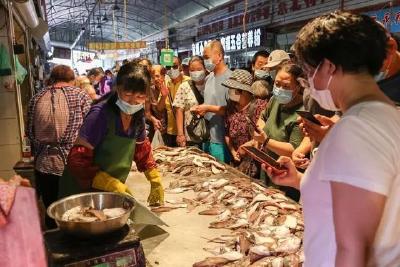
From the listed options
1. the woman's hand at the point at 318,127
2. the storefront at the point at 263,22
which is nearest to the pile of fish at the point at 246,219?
the woman's hand at the point at 318,127

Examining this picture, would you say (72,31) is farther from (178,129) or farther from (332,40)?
(332,40)

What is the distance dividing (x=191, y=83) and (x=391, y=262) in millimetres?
5183

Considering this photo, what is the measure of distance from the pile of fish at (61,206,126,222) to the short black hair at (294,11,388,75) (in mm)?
1325

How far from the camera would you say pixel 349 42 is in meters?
1.28

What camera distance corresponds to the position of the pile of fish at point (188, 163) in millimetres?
4273

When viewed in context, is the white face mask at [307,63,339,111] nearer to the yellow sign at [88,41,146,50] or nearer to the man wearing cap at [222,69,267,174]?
the man wearing cap at [222,69,267,174]

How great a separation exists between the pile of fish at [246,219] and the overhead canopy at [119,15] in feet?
35.1

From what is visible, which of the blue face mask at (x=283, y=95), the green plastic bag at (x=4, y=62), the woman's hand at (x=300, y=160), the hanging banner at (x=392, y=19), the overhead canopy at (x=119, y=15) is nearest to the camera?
the woman's hand at (x=300, y=160)

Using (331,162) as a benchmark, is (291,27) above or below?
above

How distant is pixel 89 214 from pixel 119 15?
27.9 metres

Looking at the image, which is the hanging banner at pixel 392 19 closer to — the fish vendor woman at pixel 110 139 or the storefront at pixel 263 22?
the storefront at pixel 263 22

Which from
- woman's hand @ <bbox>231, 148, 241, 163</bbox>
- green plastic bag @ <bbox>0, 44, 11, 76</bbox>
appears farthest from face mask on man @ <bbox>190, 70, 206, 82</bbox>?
green plastic bag @ <bbox>0, 44, 11, 76</bbox>

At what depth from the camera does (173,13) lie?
2100 centimetres

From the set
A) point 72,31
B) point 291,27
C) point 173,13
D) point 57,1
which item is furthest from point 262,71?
point 72,31
